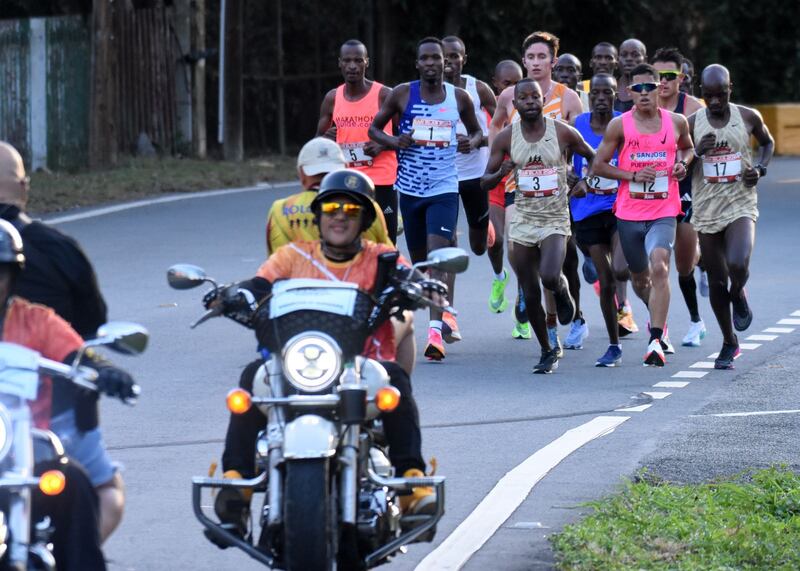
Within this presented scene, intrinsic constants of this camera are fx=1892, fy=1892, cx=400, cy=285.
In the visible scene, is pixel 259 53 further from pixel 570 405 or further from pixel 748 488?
pixel 748 488

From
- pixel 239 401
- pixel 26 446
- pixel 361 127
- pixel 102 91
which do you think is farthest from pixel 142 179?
pixel 26 446

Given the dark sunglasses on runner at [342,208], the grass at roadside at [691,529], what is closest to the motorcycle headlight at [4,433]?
the dark sunglasses on runner at [342,208]

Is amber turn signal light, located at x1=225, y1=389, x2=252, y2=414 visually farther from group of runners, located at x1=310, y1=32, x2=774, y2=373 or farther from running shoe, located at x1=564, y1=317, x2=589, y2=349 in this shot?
running shoe, located at x1=564, y1=317, x2=589, y2=349

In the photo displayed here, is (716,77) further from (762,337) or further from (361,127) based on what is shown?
(361,127)

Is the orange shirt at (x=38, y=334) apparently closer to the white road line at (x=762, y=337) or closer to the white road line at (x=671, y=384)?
the white road line at (x=671, y=384)

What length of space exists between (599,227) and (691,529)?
584cm

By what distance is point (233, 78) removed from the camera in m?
28.9

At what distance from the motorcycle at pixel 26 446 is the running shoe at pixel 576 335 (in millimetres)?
7795

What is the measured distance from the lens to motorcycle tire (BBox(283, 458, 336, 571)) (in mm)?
5656

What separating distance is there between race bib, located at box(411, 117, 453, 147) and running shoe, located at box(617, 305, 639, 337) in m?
1.98

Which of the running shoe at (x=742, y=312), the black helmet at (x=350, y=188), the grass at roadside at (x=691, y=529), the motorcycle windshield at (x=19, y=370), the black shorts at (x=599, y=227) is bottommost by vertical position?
the running shoe at (x=742, y=312)

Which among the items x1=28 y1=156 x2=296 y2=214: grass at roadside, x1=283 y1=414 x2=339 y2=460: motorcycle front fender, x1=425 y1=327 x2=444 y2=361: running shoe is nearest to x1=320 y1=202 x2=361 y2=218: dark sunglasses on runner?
x1=283 y1=414 x2=339 y2=460: motorcycle front fender

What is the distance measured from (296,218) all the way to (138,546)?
1.62 meters

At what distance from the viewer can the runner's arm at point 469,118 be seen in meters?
12.7
